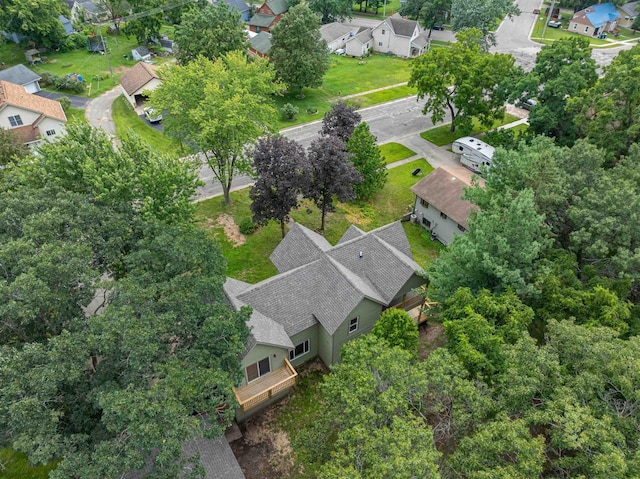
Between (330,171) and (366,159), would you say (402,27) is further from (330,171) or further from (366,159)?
(330,171)

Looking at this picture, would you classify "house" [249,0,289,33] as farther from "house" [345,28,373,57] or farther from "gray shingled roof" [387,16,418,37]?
"gray shingled roof" [387,16,418,37]

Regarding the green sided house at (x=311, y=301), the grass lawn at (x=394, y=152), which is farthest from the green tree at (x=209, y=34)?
the green sided house at (x=311, y=301)

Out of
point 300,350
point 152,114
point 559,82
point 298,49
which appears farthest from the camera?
point 298,49

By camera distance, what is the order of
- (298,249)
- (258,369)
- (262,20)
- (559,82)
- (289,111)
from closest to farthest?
(258,369) → (298,249) → (559,82) → (289,111) → (262,20)

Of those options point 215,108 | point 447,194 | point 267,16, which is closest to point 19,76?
point 215,108

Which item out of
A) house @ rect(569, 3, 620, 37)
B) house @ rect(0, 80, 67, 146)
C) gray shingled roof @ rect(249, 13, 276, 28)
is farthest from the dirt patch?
house @ rect(569, 3, 620, 37)

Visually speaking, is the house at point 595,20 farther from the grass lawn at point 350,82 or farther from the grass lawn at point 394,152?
the grass lawn at point 394,152

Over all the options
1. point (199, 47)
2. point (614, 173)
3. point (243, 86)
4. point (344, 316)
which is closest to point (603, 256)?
point (614, 173)
